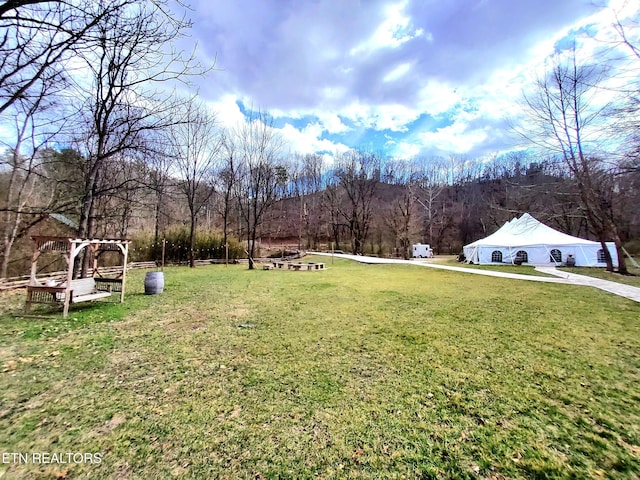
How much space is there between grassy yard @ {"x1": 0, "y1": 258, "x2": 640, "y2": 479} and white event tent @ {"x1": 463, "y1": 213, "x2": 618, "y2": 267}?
48.9ft

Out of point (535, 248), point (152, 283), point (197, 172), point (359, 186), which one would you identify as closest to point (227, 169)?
point (197, 172)

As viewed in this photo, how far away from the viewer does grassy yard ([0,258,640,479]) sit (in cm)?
199

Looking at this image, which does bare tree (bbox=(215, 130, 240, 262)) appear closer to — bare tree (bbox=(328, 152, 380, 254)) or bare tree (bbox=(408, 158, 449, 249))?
bare tree (bbox=(328, 152, 380, 254))

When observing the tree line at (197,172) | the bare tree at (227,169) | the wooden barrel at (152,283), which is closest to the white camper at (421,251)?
the tree line at (197,172)

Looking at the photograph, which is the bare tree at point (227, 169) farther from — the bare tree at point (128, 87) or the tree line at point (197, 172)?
the bare tree at point (128, 87)

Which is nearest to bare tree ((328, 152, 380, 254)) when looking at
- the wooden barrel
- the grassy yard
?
the wooden barrel

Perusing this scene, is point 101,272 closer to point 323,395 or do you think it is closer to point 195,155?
point 195,155

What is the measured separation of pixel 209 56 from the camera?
3887 mm

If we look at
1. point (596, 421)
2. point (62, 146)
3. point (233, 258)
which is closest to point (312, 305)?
point (596, 421)

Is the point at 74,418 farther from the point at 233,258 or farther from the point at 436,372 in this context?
the point at 233,258

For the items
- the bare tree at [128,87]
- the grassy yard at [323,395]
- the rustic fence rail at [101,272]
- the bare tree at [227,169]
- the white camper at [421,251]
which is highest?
the bare tree at [227,169]

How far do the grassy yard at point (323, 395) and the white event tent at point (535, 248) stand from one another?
14.9 metres

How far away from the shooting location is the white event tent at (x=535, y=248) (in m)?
17.1

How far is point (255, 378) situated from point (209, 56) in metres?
4.45
